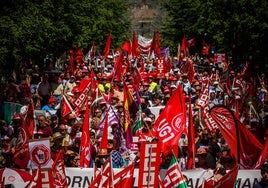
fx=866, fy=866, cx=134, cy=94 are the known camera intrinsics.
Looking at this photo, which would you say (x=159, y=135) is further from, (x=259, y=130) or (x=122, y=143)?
(x=259, y=130)

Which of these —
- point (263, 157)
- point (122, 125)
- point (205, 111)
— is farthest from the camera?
point (205, 111)

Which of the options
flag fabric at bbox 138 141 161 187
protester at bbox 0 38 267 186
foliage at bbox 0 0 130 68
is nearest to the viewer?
flag fabric at bbox 138 141 161 187

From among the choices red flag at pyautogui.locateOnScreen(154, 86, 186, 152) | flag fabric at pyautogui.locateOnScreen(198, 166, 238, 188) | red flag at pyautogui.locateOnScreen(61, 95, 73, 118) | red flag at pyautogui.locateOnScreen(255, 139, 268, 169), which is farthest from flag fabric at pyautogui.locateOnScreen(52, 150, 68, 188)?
red flag at pyautogui.locateOnScreen(61, 95, 73, 118)

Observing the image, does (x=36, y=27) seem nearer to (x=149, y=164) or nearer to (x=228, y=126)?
(x=228, y=126)

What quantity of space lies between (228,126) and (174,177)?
7.14 feet

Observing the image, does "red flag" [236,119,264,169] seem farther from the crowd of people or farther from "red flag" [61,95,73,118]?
"red flag" [61,95,73,118]

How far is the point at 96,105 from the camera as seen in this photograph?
1984cm

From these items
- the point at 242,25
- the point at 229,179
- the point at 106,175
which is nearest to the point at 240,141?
the point at 229,179

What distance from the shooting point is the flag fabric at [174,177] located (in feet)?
37.6

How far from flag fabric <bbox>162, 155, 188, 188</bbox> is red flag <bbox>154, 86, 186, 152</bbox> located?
6.31ft

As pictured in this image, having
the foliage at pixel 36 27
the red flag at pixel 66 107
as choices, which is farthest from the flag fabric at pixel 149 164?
the foliage at pixel 36 27

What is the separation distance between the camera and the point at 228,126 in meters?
13.4

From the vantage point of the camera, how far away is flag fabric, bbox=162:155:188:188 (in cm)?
1147

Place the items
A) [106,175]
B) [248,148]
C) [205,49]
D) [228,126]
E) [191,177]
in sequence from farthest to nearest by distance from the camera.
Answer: [205,49] < [228,126] < [248,148] < [191,177] < [106,175]
